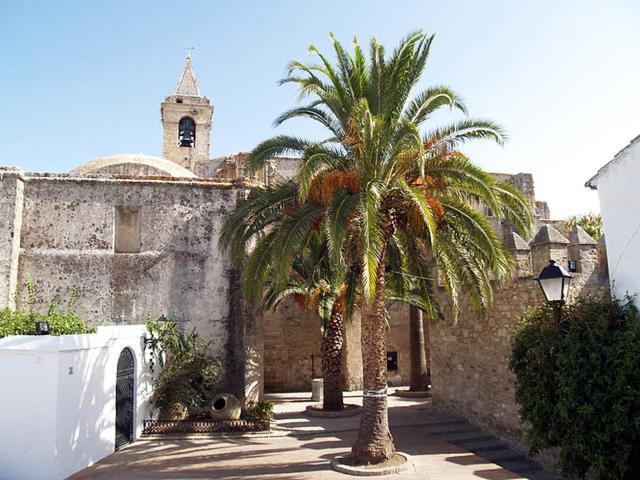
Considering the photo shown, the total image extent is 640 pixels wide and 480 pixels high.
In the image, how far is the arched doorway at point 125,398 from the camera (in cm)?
1030

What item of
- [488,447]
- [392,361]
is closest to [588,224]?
[392,361]

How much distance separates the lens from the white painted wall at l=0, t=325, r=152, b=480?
7.77m

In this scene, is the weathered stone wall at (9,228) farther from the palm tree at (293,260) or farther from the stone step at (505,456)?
the stone step at (505,456)

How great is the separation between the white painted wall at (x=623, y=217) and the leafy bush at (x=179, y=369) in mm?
9633

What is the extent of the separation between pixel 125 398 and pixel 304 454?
3941mm

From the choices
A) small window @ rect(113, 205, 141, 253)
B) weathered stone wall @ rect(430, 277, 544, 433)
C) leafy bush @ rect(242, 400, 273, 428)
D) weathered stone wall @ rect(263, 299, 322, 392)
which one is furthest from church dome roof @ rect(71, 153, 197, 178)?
weathered stone wall @ rect(430, 277, 544, 433)

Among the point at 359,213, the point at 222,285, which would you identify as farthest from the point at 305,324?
the point at 359,213

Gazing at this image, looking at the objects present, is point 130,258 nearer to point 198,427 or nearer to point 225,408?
point 225,408

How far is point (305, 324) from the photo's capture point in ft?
68.7

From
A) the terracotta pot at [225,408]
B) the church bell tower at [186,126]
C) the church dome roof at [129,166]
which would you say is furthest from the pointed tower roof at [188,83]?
the terracotta pot at [225,408]

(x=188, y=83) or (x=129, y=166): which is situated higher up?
(x=188, y=83)

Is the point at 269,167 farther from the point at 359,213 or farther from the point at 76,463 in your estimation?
the point at 76,463

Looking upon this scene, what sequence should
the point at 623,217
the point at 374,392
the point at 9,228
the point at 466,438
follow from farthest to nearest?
the point at 9,228 → the point at 466,438 → the point at 374,392 → the point at 623,217

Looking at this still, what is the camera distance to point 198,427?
1166 centimetres
